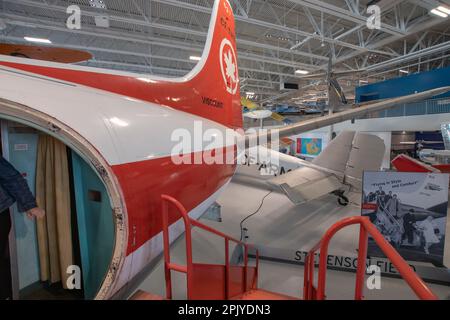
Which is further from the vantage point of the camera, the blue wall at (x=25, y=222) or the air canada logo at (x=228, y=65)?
the air canada logo at (x=228, y=65)

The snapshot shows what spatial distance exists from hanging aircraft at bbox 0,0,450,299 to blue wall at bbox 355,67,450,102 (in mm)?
12261

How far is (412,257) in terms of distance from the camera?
332 cm

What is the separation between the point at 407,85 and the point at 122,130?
1398 centimetres

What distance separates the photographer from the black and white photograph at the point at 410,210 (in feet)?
10.3

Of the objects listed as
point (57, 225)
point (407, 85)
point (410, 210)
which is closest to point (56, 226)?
point (57, 225)

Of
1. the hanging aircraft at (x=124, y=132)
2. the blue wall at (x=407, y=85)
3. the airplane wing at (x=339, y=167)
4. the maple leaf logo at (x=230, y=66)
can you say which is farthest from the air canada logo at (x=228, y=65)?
the blue wall at (x=407, y=85)

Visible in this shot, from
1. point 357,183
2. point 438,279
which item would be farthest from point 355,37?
point 438,279

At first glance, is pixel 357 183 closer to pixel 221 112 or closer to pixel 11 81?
pixel 221 112

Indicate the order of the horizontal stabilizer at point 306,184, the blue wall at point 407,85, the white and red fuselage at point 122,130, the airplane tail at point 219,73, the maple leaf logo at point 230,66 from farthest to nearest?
the blue wall at point 407,85, the horizontal stabilizer at point 306,184, the maple leaf logo at point 230,66, the airplane tail at point 219,73, the white and red fuselage at point 122,130

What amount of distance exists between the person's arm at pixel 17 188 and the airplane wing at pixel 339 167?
3.79 m

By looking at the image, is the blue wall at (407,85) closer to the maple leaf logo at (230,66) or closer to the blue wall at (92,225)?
the maple leaf logo at (230,66)

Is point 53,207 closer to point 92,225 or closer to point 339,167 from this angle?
point 92,225

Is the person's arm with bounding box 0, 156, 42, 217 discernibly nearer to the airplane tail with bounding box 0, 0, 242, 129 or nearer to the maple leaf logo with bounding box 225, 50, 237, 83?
the airplane tail with bounding box 0, 0, 242, 129

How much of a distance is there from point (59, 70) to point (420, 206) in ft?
14.5
